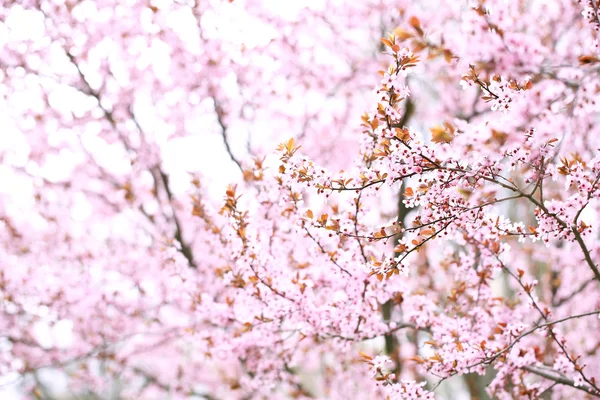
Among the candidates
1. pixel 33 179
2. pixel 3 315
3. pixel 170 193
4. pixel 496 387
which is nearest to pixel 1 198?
pixel 33 179

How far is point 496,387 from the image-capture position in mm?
3852

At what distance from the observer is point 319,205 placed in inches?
271

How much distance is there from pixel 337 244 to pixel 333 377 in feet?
12.0

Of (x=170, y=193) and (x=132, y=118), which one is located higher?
(x=132, y=118)

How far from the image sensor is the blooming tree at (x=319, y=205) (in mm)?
2562

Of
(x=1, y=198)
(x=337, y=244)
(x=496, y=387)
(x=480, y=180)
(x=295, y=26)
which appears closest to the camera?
(x=480, y=180)

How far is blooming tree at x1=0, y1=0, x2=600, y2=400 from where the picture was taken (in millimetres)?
2562

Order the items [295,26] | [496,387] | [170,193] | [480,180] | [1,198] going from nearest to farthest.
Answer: [480,180], [496,387], [170,193], [295,26], [1,198]

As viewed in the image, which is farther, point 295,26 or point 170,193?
point 295,26

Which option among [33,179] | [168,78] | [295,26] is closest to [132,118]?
[168,78]

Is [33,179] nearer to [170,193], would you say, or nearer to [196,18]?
[170,193]

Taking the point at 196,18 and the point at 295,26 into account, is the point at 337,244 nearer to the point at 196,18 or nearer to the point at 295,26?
the point at 196,18

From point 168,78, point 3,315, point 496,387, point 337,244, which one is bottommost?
point 496,387

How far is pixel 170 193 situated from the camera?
6293 millimetres
